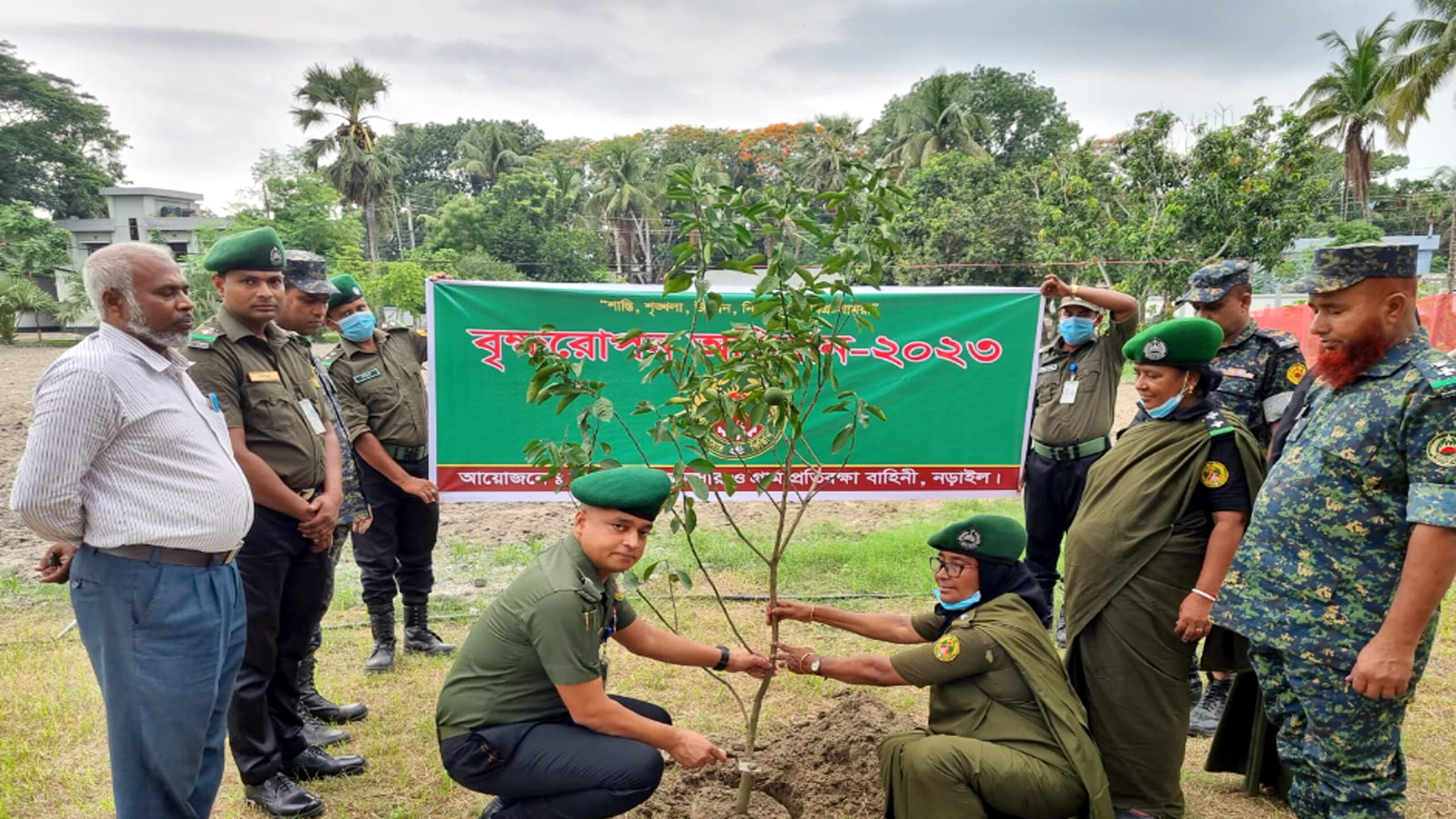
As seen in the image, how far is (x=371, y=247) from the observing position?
1313 inches

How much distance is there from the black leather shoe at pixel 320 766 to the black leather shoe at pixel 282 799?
0.16 metres

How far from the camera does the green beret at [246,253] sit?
2.83 metres

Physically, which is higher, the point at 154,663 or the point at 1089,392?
the point at 1089,392

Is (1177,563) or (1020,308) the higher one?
(1020,308)

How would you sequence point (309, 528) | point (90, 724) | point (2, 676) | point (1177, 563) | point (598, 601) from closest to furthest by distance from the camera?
point (598, 601)
point (1177, 563)
point (309, 528)
point (90, 724)
point (2, 676)

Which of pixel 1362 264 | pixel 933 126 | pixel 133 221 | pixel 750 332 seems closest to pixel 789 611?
pixel 750 332

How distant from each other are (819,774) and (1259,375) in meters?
2.43

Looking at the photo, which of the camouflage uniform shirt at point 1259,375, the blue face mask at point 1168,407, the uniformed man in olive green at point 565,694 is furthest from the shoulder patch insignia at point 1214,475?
the uniformed man in olive green at point 565,694

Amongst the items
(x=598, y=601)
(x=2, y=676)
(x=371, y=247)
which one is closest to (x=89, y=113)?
(x=371, y=247)

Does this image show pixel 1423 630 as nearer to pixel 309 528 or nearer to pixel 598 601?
pixel 598 601

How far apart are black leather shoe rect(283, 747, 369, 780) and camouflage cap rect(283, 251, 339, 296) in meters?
1.85

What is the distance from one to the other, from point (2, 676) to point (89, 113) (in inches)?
2139

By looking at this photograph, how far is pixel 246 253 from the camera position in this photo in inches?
112

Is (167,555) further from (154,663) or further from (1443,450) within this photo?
(1443,450)
